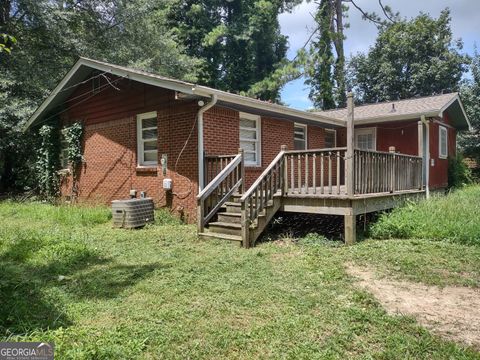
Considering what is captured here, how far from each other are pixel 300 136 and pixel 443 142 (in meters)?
6.56

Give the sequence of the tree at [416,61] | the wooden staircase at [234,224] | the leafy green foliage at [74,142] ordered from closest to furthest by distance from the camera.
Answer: the wooden staircase at [234,224] → the leafy green foliage at [74,142] → the tree at [416,61]

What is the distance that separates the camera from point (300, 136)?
1262 cm

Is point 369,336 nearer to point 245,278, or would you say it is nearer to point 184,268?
point 245,278

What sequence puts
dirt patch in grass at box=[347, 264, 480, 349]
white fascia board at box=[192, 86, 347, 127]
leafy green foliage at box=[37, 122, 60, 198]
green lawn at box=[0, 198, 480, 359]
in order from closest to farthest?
1. green lawn at box=[0, 198, 480, 359]
2. dirt patch in grass at box=[347, 264, 480, 349]
3. white fascia board at box=[192, 86, 347, 127]
4. leafy green foliage at box=[37, 122, 60, 198]

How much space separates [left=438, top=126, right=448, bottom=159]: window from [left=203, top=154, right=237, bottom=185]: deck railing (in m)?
9.79

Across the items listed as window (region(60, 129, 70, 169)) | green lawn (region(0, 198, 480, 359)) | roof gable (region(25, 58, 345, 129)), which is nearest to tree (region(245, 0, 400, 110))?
roof gable (region(25, 58, 345, 129))

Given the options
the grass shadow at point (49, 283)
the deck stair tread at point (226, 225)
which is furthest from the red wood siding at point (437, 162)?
the grass shadow at point (49, 283)

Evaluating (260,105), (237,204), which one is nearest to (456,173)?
(260,105)

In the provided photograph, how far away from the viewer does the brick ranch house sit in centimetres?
912

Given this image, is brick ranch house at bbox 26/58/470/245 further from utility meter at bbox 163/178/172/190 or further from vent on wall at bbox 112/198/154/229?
vent on wall at bbox 112/198/154/229

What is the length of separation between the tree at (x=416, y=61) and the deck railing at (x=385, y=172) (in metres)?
18.8

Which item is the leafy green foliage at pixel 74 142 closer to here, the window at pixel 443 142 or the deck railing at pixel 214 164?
the deck railing at pixel 214 164

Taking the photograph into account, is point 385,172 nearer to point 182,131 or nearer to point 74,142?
point 182,131

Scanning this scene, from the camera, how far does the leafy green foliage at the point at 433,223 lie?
7.03 meters
